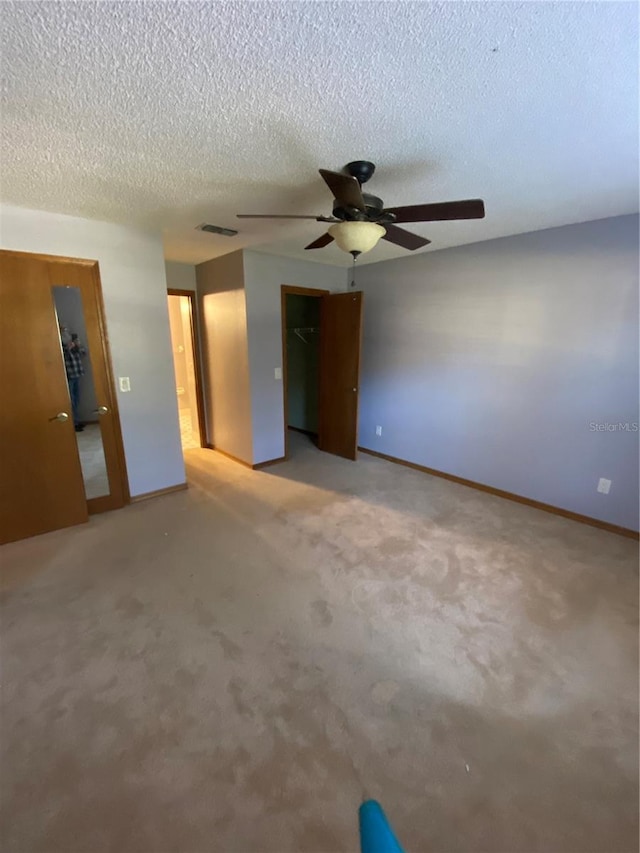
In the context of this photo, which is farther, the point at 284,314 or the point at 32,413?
the point at 284,314

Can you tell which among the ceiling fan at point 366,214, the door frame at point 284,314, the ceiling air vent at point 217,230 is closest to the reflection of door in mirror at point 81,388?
the ceiling air vent at point 217,230

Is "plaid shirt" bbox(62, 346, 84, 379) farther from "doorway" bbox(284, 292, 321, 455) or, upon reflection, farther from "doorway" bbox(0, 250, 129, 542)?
"doorway" bbox(284, 292, 321, 455)

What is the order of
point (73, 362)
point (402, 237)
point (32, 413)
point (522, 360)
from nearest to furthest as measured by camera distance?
point (402, 237), point (32, 413), point (73, 362), point (522, 360)

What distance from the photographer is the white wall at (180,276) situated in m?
4.15

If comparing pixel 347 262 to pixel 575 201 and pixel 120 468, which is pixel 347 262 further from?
pixel 120 468

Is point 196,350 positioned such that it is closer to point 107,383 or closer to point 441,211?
point 107,383

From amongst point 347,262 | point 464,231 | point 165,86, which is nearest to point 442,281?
point 464,231

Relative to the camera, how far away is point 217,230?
9.62 feet

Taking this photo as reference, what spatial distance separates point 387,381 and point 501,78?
3151 millimetres

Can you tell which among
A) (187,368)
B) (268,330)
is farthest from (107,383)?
(187,368)

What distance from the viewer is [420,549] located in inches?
104

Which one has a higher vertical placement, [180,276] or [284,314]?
[180,276]

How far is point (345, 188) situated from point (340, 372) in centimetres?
289

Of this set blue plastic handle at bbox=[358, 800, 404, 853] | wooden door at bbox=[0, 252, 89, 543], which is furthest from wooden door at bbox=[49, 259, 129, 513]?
blue plastic handle at bbox=[358, 800, 404, 853]
